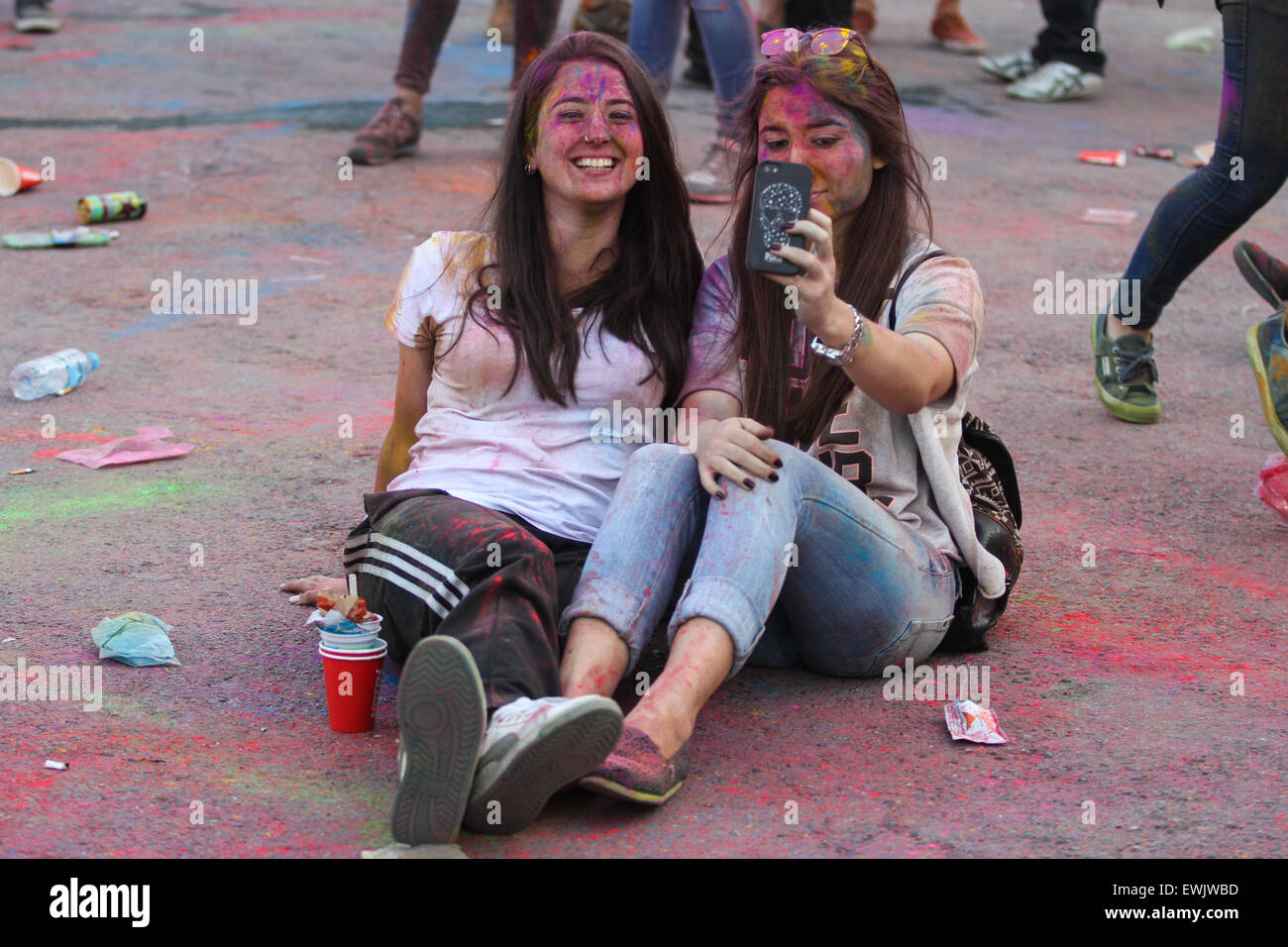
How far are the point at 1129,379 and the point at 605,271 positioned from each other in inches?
95.9

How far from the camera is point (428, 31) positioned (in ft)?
24.9

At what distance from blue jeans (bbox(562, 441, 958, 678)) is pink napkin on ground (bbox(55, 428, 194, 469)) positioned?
2.08 metres

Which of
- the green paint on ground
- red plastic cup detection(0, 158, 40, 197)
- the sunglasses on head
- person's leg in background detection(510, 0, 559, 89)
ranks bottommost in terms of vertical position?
the green paint on ground

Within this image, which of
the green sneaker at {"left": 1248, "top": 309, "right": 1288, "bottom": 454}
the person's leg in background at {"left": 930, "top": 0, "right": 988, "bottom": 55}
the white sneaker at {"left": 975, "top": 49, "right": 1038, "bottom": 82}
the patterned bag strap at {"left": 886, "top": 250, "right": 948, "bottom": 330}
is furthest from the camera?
the person's leg in background at {"left": 930, "top": 0, "right": 988, "bottom": 55}

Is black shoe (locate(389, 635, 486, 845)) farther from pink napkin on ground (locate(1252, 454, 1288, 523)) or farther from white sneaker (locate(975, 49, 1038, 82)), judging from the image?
white sneaker (locate(975, 49, 1038, 82))

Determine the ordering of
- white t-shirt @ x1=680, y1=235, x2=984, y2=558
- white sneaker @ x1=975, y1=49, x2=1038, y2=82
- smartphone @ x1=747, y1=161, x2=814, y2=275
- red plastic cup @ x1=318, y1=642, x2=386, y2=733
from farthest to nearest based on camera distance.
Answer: white sneaker @ x1=975, y1=49, x2=1038, y2=82 < white t-shirt @ x1=680, y1=235, x2=984, y2=558 < red plastic cup @ x1=318, y1=642, x2=386, y2=733 < smartphone @ x1=747, y1=161, x2=814, y2=275

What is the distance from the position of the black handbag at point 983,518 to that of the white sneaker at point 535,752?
3.48 feet

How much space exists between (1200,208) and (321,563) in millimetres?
2811

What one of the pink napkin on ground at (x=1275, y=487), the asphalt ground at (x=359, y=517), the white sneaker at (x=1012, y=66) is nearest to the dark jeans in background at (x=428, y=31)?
the asphalt ground at (x=359, y=517)

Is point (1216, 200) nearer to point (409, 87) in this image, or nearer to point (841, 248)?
point (841, 248)

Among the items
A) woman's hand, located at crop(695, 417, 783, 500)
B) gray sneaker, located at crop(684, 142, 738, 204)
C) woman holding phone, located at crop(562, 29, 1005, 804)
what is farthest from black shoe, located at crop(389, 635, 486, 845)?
gray sneaker, located at crop(684, 142, 738, 204)

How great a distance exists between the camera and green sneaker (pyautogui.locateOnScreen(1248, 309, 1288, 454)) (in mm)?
4234

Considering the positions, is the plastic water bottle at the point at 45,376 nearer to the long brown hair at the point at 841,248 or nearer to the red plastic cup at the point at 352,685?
the red plastic cup at the point at 352,685
